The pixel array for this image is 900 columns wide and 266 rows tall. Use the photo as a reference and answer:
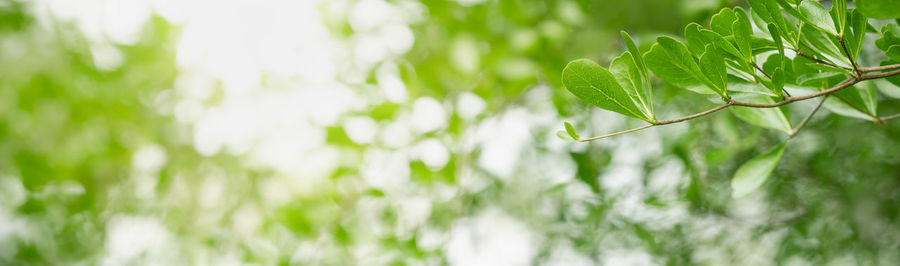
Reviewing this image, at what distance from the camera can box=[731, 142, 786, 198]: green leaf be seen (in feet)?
0.79

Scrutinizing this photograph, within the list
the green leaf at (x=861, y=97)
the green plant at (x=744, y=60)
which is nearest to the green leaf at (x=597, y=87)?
the green plant at (x=744, y=60)

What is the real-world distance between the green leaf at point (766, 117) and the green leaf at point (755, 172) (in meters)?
0.01

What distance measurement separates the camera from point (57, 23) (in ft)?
2.96

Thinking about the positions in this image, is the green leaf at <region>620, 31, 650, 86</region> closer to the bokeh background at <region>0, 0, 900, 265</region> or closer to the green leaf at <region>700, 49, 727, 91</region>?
the green leaf at <region>700, 49, 727, 91</region>

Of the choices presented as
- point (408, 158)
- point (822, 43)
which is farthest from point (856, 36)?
point (408, 158)

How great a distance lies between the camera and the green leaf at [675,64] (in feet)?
0.61

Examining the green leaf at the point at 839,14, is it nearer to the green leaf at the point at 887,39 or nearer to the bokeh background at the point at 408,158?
the green leaf at the point at 887,39

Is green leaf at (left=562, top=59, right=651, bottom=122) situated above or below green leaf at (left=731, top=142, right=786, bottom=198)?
above

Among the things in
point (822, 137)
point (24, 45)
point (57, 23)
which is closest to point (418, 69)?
point (822, 137)

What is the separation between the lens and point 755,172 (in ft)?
0.82

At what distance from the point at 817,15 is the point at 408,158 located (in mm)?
474

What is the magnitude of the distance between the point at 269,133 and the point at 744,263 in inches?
26.5

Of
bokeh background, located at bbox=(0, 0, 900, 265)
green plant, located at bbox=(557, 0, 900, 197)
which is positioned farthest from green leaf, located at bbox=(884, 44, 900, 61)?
bokeh background, located at bbox=(0, 0, 900, 265)

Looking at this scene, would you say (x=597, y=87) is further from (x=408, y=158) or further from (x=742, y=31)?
(x=408, y=158)
